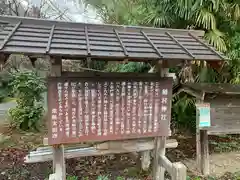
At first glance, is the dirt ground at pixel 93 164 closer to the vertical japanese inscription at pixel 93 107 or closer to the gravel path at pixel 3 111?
the vertical japanese inscription at pixel 93 107

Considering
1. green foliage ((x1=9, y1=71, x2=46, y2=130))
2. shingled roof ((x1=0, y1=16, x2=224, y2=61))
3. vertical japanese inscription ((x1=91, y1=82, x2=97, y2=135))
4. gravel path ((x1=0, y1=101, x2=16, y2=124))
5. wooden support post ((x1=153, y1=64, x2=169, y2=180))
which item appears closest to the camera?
shingled roof ((x1=0, y1=16, x2=224, y2=61))

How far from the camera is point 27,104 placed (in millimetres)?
7188

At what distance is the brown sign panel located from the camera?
10.3 feet

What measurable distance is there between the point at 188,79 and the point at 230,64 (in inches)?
45.3

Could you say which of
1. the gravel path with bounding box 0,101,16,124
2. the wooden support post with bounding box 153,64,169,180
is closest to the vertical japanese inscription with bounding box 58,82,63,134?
the wooden support post with bounding box 153,64,169,180

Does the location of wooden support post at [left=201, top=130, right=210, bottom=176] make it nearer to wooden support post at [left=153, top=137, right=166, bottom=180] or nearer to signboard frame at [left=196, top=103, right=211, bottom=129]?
signboard frame at [left=196, top=103, right=211, bottom=129]

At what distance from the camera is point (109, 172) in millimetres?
4617

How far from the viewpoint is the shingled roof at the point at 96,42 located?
2572 millimetres

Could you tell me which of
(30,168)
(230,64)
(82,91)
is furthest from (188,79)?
(30,168)

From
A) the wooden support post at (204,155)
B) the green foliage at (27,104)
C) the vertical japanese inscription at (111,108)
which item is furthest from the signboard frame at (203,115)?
the green foliage at (27,104)

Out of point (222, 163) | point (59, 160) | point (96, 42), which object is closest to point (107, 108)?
point (96, 42)

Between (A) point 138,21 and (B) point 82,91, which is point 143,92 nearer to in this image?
(B) point 82,91

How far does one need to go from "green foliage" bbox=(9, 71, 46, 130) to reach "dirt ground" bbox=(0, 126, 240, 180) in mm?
746

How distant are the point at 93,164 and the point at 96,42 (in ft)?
10.0
